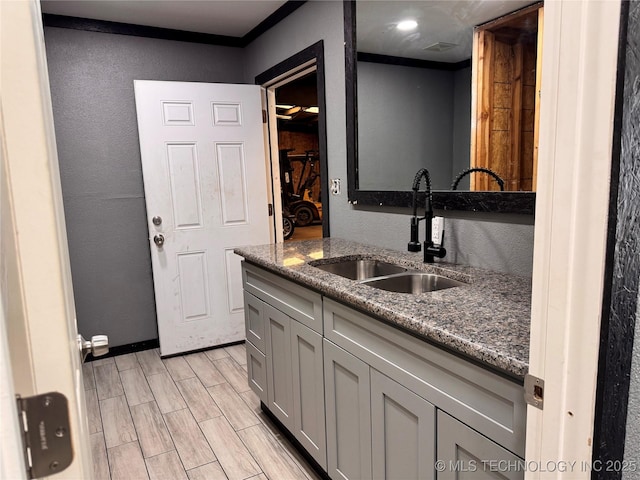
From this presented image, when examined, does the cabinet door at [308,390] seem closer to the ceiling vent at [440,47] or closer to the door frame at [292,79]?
the door frame at [292,79]

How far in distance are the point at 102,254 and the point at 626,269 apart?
334 cm

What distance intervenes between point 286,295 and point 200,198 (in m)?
1.67

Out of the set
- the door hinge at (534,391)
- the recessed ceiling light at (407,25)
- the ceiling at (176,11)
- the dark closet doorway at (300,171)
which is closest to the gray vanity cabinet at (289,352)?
the door hinge at (534,391)

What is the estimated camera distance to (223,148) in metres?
3.31

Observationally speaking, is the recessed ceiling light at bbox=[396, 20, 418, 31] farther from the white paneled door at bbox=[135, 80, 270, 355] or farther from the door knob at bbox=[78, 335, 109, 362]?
the door knob at bbox=[78, 335, 109, 362]

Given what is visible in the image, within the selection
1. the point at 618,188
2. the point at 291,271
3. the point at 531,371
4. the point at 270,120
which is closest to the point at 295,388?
the point at 291,271

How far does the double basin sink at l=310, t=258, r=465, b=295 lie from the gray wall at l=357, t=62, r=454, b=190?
42 centimetres

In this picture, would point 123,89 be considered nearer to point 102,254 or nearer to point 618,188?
point 102,254

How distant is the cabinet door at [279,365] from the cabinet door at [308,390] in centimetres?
5

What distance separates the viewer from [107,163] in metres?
3.17

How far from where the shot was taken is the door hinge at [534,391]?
0.72m

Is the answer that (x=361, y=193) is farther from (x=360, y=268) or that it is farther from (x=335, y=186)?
(x=360, y=268)

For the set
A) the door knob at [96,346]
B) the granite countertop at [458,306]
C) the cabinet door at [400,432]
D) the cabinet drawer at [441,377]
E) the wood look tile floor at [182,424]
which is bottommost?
the wood look tile floor at [182,424]

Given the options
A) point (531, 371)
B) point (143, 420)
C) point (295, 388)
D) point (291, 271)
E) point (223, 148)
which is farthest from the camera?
point (223, 148)
